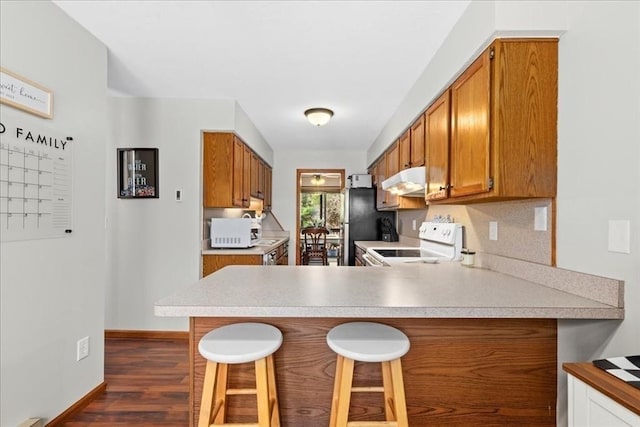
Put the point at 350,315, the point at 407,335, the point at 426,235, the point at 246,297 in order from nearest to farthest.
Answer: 1. the point at 350,315
2. the point at 246,297
3. the point at 407,335
4. the point at 426,235

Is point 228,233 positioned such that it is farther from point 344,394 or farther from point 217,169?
point 344,394

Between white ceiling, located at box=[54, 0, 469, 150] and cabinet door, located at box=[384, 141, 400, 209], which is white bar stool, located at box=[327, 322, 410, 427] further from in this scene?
cabinet door, located at box=[384, 141, 400, 209]

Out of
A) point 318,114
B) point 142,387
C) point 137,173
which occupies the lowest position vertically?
point 142,387

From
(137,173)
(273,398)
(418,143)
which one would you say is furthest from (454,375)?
(137,173)

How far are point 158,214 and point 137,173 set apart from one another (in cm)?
45

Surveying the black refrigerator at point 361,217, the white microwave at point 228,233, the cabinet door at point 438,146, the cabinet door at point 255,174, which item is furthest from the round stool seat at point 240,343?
the black refrigerator at point 361,217

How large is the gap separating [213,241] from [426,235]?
2.09 m

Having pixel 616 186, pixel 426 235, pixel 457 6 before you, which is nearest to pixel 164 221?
pixel 426 235

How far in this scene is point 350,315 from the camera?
1.18 m

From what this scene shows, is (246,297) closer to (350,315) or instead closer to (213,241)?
(350,315)

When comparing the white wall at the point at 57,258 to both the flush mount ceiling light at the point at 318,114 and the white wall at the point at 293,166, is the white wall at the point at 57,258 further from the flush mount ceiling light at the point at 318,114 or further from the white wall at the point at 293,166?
the white wall at the point at 293,166

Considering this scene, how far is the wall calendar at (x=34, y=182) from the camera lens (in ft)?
5.16

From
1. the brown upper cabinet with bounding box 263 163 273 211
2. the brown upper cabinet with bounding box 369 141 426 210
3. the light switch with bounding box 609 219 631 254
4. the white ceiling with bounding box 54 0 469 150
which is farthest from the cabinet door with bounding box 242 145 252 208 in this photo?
the light switch with bounding box 609 219 631 254

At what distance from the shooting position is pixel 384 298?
4.28 ft
